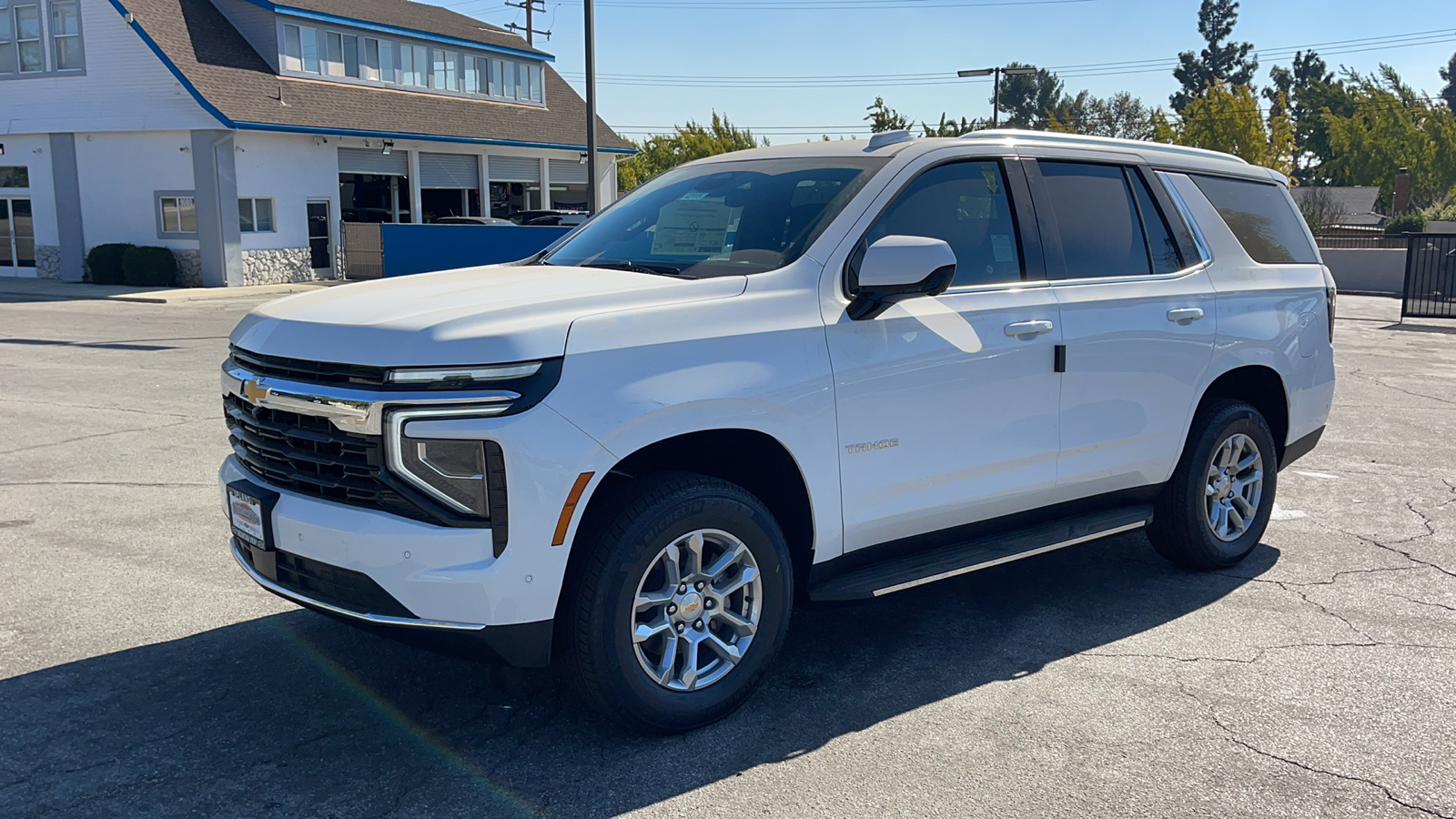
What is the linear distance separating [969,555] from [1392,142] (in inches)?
2388

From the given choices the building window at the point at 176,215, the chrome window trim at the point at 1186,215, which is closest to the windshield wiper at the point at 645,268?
the chrome window trim at the point at 1186,215

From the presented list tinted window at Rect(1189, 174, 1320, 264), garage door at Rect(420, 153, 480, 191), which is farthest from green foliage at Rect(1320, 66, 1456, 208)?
tinted window at Rect(1189, 174, 1320, 264)

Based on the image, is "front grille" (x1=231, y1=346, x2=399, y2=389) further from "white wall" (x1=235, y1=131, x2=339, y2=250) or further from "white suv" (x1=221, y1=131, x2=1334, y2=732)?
"white wall" (x1=235, y1=131, x2=339, y2=250)

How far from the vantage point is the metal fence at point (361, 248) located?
100 feet

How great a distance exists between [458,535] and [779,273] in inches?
57.3

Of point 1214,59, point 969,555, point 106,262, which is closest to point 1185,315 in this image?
point 969,555

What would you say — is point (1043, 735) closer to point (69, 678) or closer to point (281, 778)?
point (281, 778)

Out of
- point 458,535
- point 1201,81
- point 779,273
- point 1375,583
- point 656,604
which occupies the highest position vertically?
point 1201,81

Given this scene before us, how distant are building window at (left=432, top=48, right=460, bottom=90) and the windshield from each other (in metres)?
32.8

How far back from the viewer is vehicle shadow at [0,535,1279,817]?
3586 millimetres

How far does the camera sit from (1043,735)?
4035 millimetres

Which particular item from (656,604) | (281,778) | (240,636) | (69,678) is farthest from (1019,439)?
(69,678)

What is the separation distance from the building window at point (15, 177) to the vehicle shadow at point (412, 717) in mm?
30207

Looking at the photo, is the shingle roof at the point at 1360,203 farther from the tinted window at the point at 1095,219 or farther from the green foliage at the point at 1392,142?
the tinted window at the point at 1095,219
